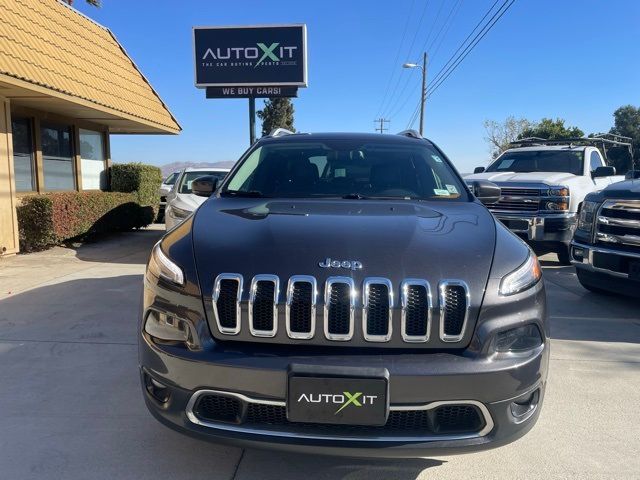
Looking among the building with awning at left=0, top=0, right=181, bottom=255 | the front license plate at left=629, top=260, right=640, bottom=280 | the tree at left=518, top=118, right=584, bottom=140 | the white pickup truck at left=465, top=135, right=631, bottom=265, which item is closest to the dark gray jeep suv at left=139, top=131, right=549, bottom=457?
the front license plate at left=629, top=260, right=640, bottom=280

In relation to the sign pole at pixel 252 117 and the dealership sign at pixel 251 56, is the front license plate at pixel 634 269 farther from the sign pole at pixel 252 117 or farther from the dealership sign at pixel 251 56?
the sign pole at pixel 252 117

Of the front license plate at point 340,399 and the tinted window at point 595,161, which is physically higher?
the tinted window at point 595,161

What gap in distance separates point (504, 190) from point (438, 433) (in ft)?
22.6

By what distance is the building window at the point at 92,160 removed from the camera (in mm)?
12269

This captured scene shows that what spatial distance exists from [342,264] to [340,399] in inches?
22.6

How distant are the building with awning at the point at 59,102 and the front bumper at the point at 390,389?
6.91 meters

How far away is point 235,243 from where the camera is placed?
244 centimetres

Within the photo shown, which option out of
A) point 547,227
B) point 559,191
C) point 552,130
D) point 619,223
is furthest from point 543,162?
point 552,130

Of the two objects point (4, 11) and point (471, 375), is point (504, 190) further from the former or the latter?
point (4, 11)

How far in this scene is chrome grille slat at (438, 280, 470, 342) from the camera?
2.15 meters

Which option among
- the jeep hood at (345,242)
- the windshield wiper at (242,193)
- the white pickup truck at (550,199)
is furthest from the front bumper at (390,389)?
the white pickup truck at (550,199)

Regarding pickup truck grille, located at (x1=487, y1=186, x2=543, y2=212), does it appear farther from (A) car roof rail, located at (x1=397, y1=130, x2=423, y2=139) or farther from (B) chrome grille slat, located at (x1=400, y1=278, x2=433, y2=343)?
(B) chrome grille slat, located at (x1=400, y1=278, x2=433, y2=343)

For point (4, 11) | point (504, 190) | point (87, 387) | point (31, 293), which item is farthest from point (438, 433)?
point (4, 11)

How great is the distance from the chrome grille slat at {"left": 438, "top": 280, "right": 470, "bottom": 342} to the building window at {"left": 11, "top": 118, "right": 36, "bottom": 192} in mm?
9433
